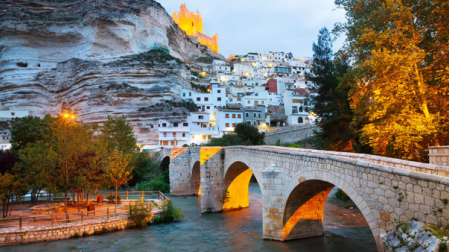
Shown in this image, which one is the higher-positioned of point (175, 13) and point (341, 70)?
point (175, 13)

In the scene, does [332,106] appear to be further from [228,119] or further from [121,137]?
[228,119]

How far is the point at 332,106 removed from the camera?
19234 mm

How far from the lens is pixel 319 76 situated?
21422 mm

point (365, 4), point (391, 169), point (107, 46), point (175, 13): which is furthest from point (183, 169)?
point (175, 13)

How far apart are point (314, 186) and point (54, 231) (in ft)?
36.4

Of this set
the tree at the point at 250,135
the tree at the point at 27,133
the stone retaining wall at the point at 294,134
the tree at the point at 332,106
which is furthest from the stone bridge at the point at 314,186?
the stone retaining wall at the point at 294,134

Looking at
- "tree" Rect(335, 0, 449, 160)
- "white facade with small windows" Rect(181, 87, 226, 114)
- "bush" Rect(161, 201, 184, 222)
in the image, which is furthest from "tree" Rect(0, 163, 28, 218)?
"white facade with small windows" Rect(181, 87, 226, 114)

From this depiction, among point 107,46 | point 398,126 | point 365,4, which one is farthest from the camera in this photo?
point 107,46

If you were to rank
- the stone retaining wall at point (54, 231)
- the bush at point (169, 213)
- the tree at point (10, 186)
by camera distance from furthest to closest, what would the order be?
the bush at point (169, 213), the tree at point (10, 186), the stone retaining wall at point (54, 231)

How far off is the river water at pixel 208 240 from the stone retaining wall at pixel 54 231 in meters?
0.31

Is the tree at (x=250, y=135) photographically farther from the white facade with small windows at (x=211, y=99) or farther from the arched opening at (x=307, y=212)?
Result: the arched opening at (x=307, y=212)

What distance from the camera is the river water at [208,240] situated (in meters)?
11.3

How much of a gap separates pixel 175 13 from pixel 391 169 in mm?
115146

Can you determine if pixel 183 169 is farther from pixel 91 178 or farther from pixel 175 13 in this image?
pixel 175 13
